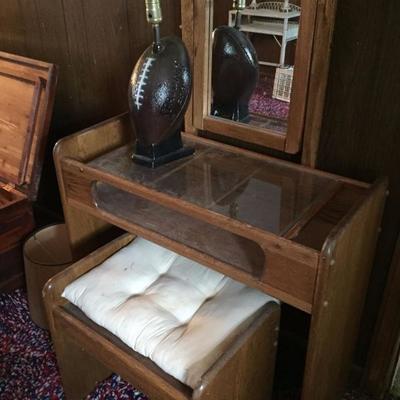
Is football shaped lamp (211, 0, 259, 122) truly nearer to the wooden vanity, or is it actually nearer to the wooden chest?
the wooden vanity

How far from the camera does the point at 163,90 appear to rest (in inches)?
38.5

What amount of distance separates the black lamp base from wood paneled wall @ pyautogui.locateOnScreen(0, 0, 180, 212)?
309 millimetres

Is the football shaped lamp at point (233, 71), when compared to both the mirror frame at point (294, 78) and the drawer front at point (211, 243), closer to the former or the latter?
the mirror frame at point (294, 78)

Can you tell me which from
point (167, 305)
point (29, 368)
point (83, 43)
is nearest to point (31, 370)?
point (29, 368)

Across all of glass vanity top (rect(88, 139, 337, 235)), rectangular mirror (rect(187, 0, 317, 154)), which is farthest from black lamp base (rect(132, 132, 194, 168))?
rectangular mirror (rect(187, 0, 317, 154))

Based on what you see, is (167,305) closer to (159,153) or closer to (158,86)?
(159,153)

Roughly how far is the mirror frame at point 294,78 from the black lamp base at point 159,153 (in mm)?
122

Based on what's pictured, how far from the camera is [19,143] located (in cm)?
153

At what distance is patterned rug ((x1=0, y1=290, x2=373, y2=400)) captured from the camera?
4.16ft

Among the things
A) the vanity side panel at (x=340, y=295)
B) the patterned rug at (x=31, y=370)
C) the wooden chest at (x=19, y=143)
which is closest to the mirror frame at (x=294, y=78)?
the vanity side panel at (x=340, y=295)

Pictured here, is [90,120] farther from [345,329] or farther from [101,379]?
→ [345,329]

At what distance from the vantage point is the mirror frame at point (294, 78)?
0.92m

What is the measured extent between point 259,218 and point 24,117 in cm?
99

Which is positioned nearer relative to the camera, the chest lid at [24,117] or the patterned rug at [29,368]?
A: the patterned rug at [29,368]
